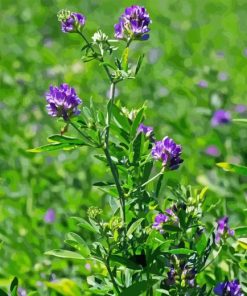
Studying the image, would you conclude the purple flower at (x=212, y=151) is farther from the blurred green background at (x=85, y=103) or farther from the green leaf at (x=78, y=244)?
the green leaf at (x=78, y=244)

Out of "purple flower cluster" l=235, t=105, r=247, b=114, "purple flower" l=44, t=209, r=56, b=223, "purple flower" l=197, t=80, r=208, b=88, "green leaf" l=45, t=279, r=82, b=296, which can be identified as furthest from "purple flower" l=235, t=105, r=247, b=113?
"green leaf" l=45, t=279, r=82, b=296

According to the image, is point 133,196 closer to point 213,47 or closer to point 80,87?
point 80,87

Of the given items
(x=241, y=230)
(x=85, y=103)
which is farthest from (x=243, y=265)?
(x=85, y=103)

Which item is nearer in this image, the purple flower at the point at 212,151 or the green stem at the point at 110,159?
the green stem at the point at 110,159

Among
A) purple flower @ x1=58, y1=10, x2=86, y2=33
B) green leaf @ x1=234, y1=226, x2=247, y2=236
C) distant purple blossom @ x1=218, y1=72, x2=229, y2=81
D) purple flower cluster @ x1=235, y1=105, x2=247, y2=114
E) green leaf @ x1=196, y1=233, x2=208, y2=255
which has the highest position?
distant purple blossom @ x1=218, y1=72, x2=229, y2=81

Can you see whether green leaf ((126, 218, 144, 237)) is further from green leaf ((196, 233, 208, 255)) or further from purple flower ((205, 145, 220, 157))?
purple flower ((205, 145, 220, 157))

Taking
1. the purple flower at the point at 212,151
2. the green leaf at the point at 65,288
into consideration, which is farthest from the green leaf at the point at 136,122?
the purple flower at the point at 212,151
